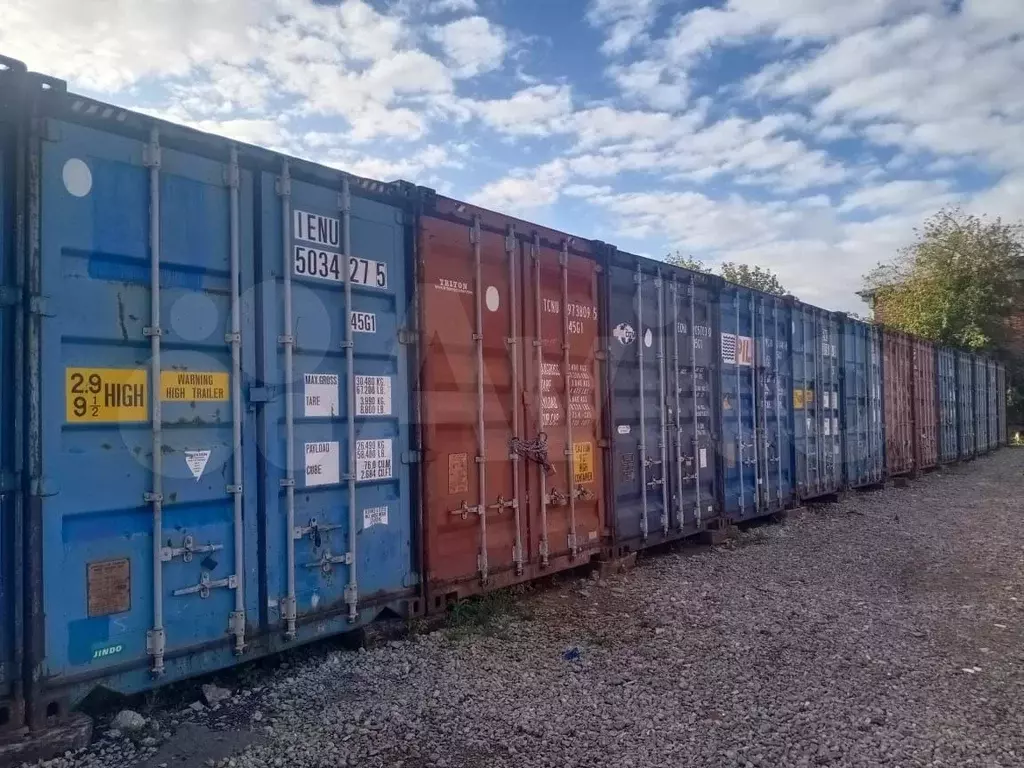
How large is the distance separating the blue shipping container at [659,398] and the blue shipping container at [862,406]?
18.2 feet

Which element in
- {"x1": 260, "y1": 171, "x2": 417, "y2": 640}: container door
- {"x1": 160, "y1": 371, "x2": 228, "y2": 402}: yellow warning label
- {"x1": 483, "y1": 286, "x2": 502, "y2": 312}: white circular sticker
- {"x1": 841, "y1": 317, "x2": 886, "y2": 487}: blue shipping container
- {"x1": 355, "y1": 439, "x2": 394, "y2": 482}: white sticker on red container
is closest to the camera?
{"x1": 160, "y1": 371, "x2": 228, "y2": 402}: yellow warning label

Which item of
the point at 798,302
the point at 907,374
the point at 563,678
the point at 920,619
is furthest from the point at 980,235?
the point at 563,678

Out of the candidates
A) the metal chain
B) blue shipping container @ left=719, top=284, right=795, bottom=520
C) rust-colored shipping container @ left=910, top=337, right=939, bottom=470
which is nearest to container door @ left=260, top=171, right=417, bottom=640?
the metal chain

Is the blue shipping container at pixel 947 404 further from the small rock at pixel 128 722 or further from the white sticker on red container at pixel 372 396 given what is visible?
the small rock at pixel 128 722

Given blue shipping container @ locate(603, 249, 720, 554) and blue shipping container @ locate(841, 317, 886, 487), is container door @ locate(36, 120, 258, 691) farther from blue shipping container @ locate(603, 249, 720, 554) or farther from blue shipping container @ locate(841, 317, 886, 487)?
blue shipping container @ locate(841, 317, 886, 487)

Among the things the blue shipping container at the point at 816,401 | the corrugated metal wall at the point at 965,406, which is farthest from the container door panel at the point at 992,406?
the blue shipping container at the point at 816,401

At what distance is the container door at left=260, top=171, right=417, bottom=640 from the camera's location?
188 inches

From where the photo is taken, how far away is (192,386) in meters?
4.36

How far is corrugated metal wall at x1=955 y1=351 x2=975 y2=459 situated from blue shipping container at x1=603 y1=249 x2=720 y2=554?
15768 mm

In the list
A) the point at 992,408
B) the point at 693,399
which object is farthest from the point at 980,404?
the point at 693,399

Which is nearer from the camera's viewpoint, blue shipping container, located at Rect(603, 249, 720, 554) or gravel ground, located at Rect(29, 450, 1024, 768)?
gravel ground, located at Rect(29, 450, 1024, 768)

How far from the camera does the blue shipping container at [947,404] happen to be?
20.0 metres

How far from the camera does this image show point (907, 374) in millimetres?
17422

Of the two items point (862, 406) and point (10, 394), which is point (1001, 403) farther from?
point (10, 394)
